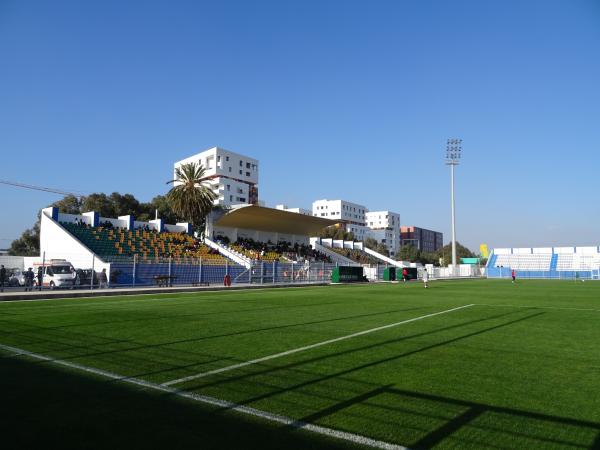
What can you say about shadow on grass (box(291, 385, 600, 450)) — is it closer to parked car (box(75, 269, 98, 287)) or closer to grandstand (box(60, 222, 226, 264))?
parked car (box(75, 269, 98, 287))

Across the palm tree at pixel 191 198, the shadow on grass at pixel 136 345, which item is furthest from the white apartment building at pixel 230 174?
the shadow on grass at pixel 136 345

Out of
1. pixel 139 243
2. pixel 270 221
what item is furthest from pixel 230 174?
pixel 139 243

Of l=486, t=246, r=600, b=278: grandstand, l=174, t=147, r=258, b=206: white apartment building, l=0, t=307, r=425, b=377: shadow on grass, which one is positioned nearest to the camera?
l=0, t=307, r=425, b=377: shadow on grass

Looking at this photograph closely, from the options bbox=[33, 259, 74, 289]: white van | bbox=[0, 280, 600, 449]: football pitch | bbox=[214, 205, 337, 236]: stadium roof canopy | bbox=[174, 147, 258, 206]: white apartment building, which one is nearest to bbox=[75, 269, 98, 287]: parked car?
bbox=[33, 259, 74, 289]: white van

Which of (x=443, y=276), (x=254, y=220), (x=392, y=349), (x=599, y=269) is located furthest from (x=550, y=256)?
(x=392, y=349)

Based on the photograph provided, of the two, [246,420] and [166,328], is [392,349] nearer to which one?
[246,420]

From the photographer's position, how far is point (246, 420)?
15.5 ft

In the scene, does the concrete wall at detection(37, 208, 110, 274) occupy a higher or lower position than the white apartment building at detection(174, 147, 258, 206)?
lower

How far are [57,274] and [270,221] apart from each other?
33935mm

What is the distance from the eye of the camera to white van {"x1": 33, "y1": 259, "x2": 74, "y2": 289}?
27.9m

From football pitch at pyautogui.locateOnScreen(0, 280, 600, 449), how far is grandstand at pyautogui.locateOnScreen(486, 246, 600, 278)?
73122 millimetres

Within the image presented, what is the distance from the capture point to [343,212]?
160250mm

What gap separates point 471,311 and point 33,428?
15.2m

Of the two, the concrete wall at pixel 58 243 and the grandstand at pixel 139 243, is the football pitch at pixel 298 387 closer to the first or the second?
the concrete wall at pixel 58 243
